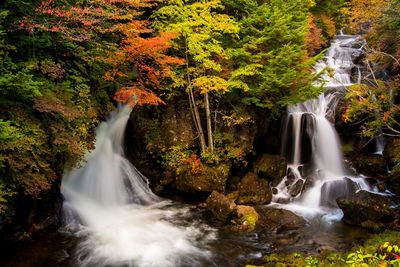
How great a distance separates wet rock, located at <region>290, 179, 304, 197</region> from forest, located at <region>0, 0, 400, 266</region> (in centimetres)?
5

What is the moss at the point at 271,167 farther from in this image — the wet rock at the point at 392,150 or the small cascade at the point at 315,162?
the wet rock at the point at 392,150

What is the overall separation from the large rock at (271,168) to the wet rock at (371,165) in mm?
3543

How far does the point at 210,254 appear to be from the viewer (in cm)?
974

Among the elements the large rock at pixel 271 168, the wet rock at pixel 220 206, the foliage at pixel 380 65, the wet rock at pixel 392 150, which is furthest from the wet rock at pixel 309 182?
the wet rock at pixel 220 206

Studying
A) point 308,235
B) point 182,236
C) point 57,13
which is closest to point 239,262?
point 182,236

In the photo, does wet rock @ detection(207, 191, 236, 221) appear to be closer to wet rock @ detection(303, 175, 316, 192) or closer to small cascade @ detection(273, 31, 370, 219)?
small cascade @ detection(273, 31, 370, 219)

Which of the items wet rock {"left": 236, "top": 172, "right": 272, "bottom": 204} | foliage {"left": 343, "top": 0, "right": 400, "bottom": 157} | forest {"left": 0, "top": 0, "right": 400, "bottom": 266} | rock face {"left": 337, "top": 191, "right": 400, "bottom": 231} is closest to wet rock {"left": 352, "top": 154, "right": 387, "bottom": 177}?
forest {"left": 0, "top": 0, "right": 400, "bottom": 266}

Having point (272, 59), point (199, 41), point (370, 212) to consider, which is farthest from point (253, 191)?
point (199, 41)

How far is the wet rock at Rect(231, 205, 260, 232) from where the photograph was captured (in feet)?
37.0

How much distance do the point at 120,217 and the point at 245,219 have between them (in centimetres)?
463

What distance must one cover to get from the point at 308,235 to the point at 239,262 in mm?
3145

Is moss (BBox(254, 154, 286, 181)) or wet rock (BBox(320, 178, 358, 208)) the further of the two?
moss (BBox(254, 154, 286, 181))

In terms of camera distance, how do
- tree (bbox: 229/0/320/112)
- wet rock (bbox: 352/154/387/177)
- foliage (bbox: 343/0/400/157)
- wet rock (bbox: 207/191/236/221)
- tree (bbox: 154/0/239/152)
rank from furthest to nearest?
wet rock (bbox: 352/154/387/177) → tree (bbox: 229/0/320/112) → foliage (bbox: 343/0/400/157) → tree (bbox: 154/0/239/152) → wet rock (bbox: 207/191/236/221)

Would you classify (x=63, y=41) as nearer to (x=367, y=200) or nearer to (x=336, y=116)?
(x=367, y=200)
